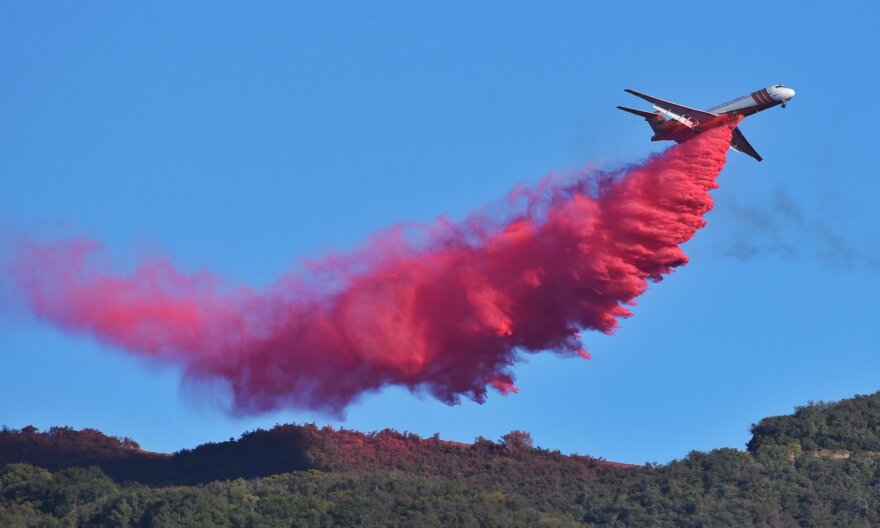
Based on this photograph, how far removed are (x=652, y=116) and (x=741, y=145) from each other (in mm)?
4341

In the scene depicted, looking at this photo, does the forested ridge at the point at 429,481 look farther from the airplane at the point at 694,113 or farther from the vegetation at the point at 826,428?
the airplane at the point at 694,113

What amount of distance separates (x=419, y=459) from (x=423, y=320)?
14297mm

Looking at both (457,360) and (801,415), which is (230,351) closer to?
(457,360)

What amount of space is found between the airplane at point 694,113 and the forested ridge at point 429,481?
648 inches

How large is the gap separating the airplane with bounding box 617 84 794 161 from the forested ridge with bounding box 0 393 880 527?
16465mm

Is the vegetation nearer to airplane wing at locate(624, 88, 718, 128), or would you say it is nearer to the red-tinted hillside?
the red-tinted hillside

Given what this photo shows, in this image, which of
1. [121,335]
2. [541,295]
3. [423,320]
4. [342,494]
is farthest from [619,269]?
[121,335]

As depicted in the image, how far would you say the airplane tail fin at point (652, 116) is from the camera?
226ft

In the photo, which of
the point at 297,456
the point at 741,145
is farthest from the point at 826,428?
the point at 297,456

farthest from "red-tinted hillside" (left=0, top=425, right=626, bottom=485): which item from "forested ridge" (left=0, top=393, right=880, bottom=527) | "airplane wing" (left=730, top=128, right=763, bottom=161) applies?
"airplane wing" (left=730, top=128, right=763, bottom=161)

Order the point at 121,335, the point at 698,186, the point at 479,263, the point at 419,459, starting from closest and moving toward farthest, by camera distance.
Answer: the point at 698,186
the point at 479,263
the point at 121,335
the point at 419,459

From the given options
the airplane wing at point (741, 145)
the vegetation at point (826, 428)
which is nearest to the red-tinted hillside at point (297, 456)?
the vegetation at point (826, 428)

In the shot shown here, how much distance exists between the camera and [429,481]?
76.9 metres

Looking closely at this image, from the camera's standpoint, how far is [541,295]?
69250mm
